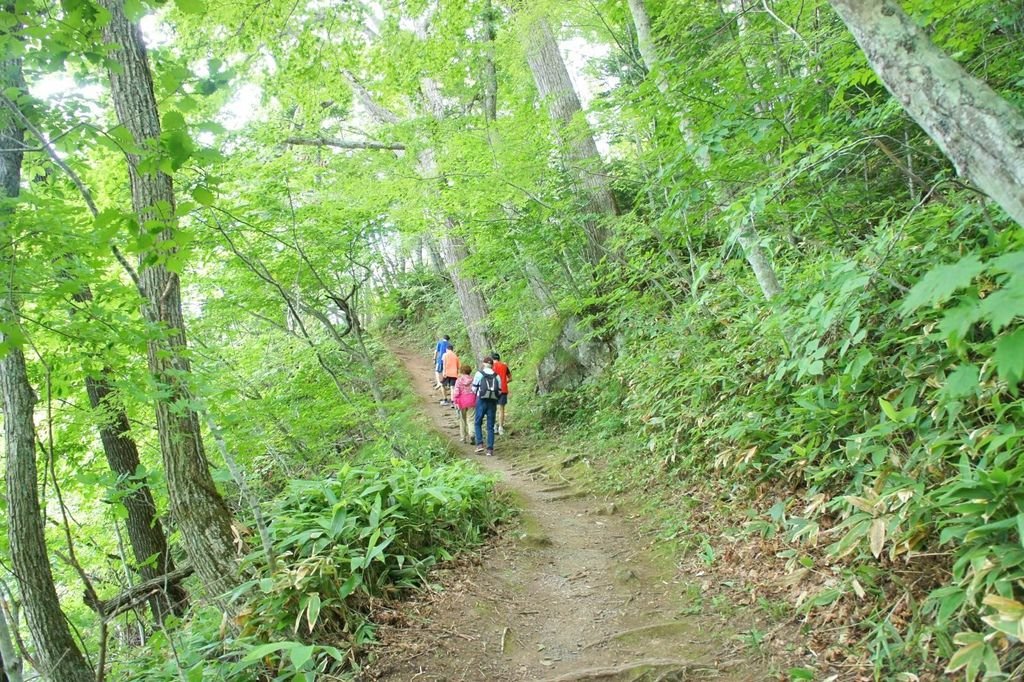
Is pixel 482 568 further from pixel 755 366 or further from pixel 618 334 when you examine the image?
pixel 618 334

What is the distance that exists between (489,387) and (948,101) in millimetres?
8374

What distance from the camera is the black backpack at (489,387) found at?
10344 millimetres

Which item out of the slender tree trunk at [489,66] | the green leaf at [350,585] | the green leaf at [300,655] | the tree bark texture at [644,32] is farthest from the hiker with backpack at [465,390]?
the green leaf at [300,655]

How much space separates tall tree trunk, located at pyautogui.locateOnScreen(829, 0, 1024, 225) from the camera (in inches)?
94.3

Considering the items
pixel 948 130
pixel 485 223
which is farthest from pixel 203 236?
pixel 948 130

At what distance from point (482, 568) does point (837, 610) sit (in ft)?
10.3

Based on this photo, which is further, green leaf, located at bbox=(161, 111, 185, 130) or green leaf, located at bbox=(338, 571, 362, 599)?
green leaf, located at bbox=(338, 571, 362, 599)

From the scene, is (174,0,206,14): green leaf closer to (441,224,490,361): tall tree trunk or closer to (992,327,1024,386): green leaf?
(992,327,1024,386): green leaf


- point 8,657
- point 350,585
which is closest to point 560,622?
point 350,585

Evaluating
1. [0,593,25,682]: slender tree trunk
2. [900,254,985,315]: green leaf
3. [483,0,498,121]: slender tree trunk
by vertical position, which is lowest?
[0,593,25,682]: slender tree trunk

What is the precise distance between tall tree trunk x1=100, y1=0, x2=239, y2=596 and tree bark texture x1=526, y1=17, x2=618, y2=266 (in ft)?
20.7

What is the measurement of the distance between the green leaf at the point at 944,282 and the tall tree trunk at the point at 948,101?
1050 millimetres

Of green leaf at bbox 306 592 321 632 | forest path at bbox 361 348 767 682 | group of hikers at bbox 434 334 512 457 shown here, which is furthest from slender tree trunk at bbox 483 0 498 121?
green leaf at bbox 306 592 321 632

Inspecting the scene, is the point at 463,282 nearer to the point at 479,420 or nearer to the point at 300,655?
the point at 479,420
